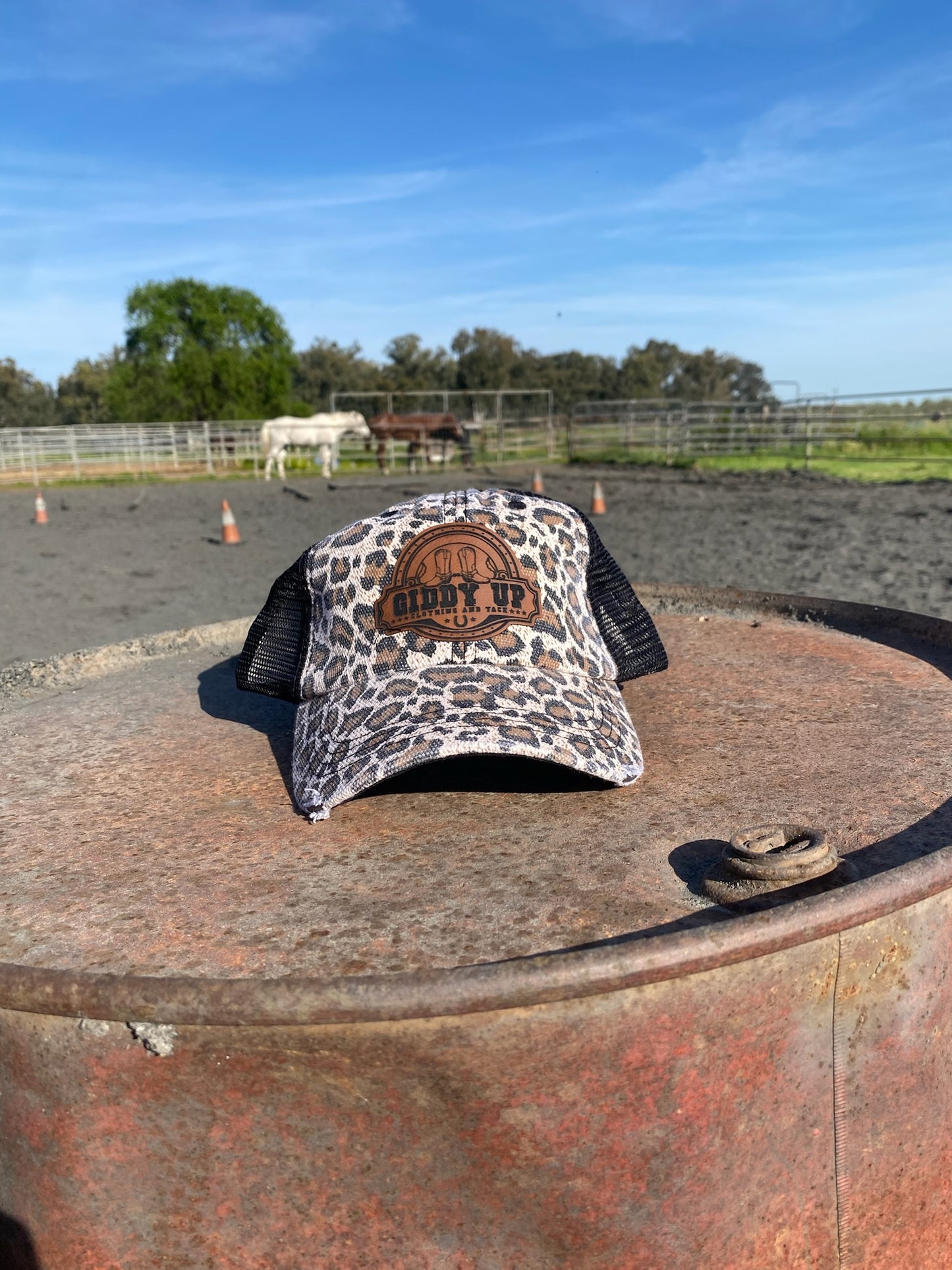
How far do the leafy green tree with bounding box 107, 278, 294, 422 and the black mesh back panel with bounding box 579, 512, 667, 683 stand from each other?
134 feet

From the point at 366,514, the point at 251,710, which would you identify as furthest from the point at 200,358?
the point at 251,710

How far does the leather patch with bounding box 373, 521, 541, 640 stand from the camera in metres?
1.65

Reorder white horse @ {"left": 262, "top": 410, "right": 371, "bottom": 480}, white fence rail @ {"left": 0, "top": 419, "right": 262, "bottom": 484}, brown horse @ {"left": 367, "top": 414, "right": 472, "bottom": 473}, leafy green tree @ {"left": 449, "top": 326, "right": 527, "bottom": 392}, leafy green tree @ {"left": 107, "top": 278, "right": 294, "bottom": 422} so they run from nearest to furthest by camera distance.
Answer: white horse @ {"left": 262, "top": 410, "right": 371, "bottom": 480}, brown horse @ {"left": 367, "top": 414, "right": 472, "bottom": 473}, white fence rail @ {"left": 0, "top": 419, "right": 262, "bottom": 484}, leafy green tree @ {"left": 107, "top": 278, "right": 294, "bottom": 422}, leafy green tree @ {"left": 449, "top": 326, "right": 527, "bottom": 392}

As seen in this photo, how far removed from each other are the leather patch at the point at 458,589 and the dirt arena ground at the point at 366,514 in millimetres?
4532

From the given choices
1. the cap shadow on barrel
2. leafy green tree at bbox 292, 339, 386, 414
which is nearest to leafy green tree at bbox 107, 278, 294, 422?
leafy green tree at bbox 292, 339, 386, 414

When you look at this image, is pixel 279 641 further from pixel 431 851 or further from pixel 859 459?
pixel 859 459

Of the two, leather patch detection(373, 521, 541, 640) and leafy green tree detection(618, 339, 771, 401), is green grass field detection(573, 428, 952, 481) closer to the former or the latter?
leather patch detection(373, 521, 541, 640)

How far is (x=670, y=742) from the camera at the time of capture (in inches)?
77.0

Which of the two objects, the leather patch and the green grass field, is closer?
the leather patch

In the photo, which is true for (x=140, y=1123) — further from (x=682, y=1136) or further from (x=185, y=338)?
(x=185, y=338)

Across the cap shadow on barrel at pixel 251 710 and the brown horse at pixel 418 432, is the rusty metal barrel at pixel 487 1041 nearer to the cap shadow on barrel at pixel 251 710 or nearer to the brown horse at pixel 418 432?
the cap shadow on barrel at pixel 251 710

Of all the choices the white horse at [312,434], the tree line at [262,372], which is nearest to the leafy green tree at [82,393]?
the tree line at [262,372]

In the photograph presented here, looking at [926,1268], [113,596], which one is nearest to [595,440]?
[113,596]

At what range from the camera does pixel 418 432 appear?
72.9 feet
